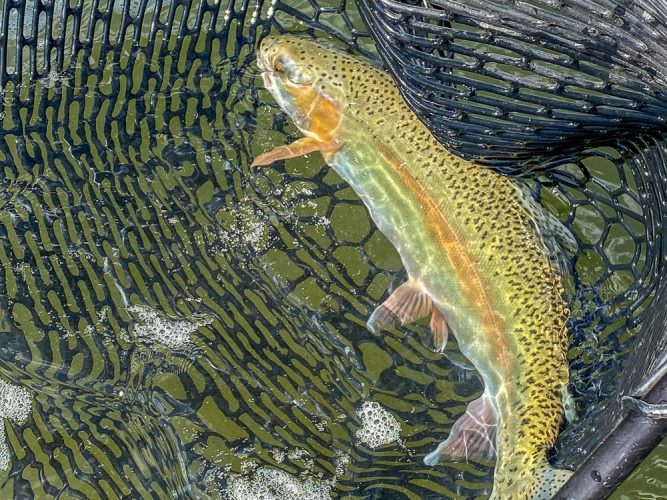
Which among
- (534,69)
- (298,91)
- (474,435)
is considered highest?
(534,69)

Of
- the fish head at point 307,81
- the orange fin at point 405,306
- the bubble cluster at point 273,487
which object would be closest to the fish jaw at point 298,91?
the fish head at point 307,81

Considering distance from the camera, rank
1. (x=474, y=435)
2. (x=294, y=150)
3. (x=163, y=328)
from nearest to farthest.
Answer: (x=474, y=435), (x=163, y=328), (x=294, y=150)

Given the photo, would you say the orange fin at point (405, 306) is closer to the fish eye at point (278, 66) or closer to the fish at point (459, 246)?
the fish at point (459, 246)

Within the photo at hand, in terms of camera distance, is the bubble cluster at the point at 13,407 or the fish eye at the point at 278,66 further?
the fish eye at the point at 278,66

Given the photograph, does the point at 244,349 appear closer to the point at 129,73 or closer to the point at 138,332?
the point at 138,332

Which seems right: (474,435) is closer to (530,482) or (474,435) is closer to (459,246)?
(530,482)

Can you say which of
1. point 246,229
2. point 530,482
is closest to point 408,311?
point 246,229

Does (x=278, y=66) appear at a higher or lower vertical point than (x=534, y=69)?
lower
